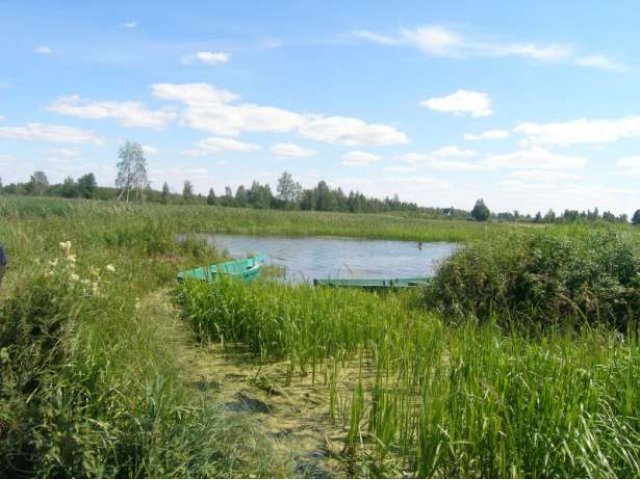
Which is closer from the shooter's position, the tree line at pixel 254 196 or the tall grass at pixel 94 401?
the tall grass at pixel 94 401

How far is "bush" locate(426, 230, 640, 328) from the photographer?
7.83m

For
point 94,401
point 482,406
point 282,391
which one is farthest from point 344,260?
point 94,401

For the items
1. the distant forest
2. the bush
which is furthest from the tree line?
the bush

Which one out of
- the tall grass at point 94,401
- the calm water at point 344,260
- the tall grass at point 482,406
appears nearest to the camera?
the tall grass at point 94,401

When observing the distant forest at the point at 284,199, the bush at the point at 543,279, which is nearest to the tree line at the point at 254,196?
the distant forest at the point at 284,199

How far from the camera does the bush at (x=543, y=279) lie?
7828mm

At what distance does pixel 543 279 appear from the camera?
8.36 m

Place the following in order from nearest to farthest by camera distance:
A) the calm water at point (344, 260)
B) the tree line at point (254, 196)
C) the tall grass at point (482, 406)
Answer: the tall grass at point (482, 406), the calm water at point (344, 260), the tree line at point (254, 196)

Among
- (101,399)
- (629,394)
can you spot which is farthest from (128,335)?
(629,394)

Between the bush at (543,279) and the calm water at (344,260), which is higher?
the bush at (543,279)

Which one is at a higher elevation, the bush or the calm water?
the bush

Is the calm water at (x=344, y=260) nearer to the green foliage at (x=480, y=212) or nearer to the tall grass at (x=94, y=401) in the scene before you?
the tall grass at (x=94, y=401)

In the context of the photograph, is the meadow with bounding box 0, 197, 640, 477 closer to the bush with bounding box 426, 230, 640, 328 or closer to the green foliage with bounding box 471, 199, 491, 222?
the bush with bounding box 426, 230, 640, 328

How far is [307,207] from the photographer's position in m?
78.7
